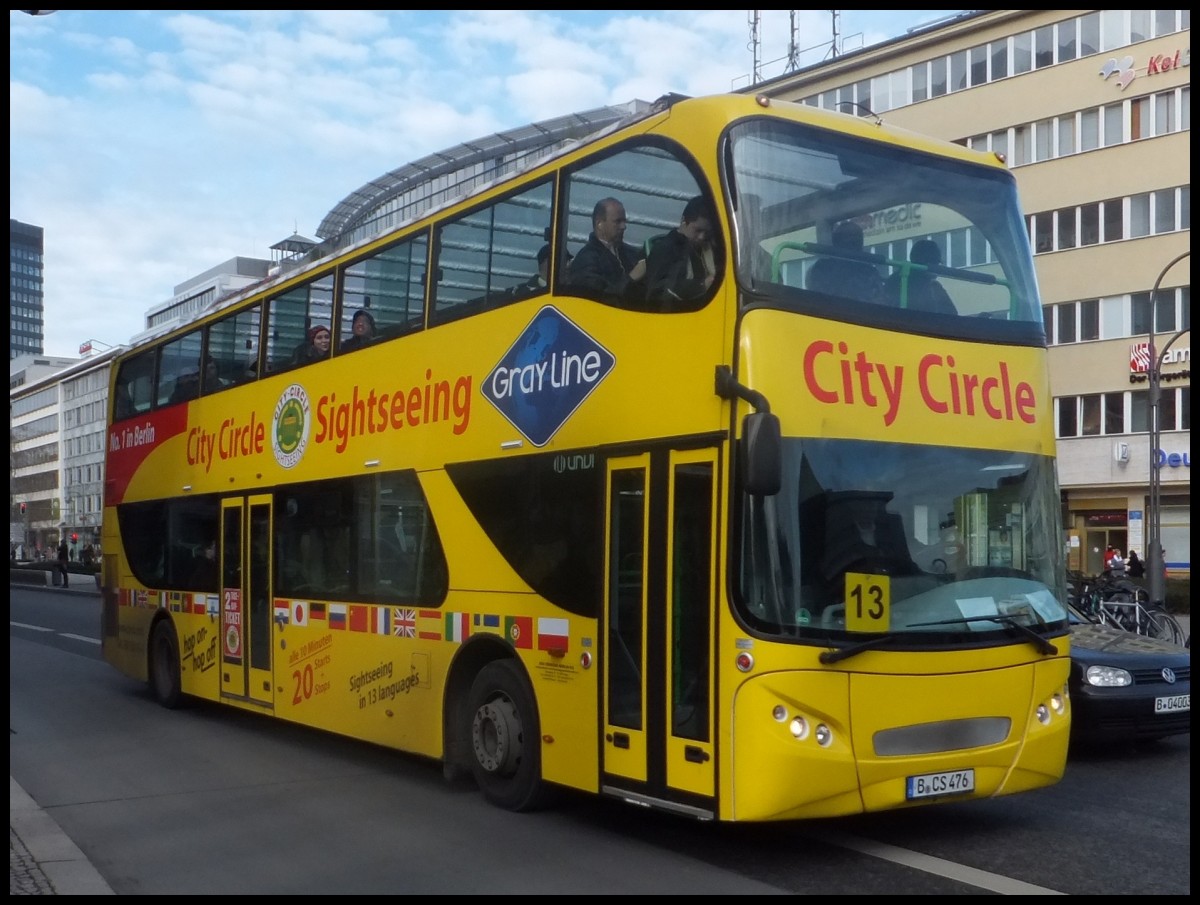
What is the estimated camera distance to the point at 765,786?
6938 mm

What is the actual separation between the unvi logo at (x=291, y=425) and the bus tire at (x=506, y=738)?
3683mm

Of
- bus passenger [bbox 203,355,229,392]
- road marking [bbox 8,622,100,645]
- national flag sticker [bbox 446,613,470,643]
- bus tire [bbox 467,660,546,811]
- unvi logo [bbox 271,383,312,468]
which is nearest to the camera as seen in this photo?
bus tire [bbox 467,660,546,811]

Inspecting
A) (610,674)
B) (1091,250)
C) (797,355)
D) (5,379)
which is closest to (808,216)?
(797,355)

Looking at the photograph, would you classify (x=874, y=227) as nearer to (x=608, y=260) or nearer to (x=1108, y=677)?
(x=608, y=260)

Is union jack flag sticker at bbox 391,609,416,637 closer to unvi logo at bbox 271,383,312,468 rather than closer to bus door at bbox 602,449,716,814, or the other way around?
unvi logo at bbox 271,383,312,468

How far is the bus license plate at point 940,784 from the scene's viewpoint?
7.31 metres

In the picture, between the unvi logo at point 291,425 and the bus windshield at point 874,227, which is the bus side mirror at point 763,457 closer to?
the bus windshield at point 874,227

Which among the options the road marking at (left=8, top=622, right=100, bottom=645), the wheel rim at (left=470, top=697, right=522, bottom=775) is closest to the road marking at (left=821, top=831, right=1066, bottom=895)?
the wheel rim at (left=470, top=697, right=522, bottom=775)

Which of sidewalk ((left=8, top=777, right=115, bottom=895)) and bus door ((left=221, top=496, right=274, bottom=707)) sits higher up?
bus door ((left=221, top=496, right=274, bottom=707))

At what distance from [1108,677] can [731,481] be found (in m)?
5.17

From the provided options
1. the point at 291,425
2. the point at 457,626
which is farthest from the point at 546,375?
the point at 291,425

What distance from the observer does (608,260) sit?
844 centimetres

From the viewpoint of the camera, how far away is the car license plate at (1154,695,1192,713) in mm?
10805

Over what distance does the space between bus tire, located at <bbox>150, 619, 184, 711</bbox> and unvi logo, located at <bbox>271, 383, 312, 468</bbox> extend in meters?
3.55
